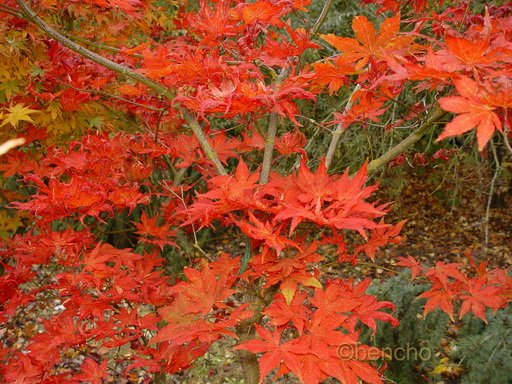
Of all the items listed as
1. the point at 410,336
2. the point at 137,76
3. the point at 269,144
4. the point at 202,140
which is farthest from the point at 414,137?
the point at 410,336

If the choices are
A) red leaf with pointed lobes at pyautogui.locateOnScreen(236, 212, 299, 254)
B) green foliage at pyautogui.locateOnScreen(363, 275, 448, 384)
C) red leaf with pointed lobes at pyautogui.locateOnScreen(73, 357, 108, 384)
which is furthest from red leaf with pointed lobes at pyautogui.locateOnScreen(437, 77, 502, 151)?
green foliage at pyautogui.locateOnScreen(363, 275, 448, 384)

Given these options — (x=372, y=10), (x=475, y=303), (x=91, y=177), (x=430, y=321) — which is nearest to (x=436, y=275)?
(x=475, y=303)

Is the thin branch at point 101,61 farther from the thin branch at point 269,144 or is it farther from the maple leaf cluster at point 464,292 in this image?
the maple leaf cluster at point 464,292

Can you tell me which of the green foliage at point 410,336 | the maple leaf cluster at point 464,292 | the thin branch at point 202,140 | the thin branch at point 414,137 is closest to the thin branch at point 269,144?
the thin branch at point 202,140

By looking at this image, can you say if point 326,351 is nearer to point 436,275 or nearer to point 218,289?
point 218,289

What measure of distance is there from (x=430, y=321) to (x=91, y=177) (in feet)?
6.49

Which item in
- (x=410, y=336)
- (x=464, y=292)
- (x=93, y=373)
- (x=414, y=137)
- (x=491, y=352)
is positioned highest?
(x=414, y=137)

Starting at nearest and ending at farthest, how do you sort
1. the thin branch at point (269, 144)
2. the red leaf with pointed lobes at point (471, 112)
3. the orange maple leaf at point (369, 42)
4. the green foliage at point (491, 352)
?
the red leaf with pointed lobes at point (471, 112) → the orange maple leaf at point (369, 42) → the thin branch at point (269, 144) → the green foliage at point (491, 352)

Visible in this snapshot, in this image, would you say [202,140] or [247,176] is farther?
[202,140]

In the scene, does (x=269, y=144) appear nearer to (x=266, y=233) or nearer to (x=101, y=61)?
(x=266, y=233)

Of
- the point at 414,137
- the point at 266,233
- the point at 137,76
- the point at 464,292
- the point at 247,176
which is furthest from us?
the point at 464,292

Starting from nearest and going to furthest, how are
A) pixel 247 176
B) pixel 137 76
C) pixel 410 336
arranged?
pixel 247 176
pixel 137 76
pixel 410 336

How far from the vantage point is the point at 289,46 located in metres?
1.85

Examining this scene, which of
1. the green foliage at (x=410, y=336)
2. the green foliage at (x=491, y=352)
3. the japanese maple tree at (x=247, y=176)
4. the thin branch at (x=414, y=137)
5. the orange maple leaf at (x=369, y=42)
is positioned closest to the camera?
the japanese maple tree at (x=247, y=176)
